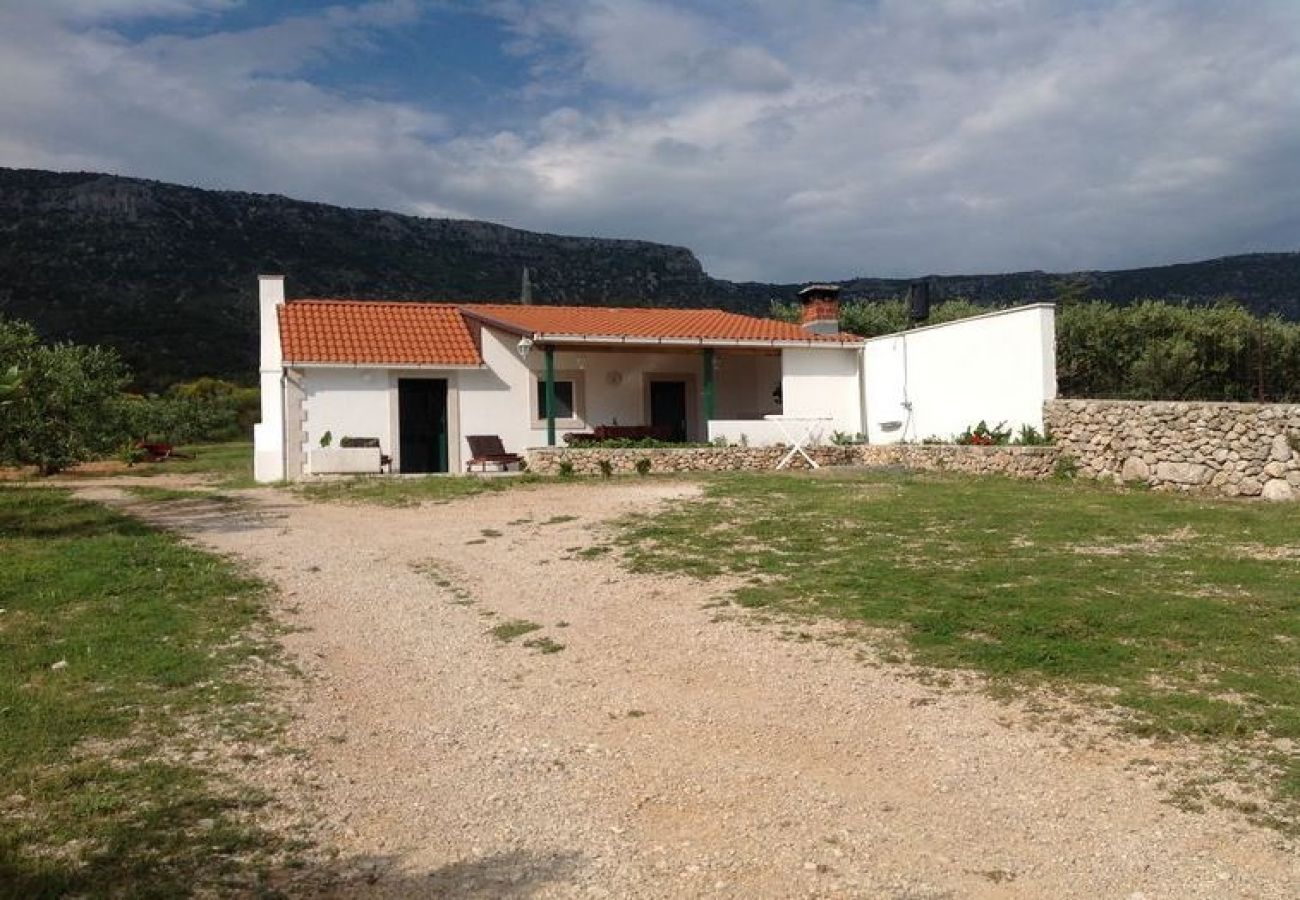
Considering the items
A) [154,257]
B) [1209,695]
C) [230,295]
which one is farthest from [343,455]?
[154,257]

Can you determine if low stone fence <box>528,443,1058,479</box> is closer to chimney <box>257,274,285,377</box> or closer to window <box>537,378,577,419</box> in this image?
window <box>537,378,577,419</box>

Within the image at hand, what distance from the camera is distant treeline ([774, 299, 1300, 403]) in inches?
963

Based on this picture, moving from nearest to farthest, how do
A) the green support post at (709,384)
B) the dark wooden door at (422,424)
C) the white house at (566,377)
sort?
the white house at (566,377), the dark wooden door at (422,424), the green support post at (709,384)

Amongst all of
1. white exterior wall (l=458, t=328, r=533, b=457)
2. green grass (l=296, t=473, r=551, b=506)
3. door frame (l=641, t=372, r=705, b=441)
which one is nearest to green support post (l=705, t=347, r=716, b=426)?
door frame (l=641, t=372, r=705, b=441)

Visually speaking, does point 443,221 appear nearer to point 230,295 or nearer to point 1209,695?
point 230,295

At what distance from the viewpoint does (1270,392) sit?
958 inches

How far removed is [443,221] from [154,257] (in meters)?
19.3

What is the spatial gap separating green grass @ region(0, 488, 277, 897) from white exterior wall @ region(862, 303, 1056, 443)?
13.3 meters

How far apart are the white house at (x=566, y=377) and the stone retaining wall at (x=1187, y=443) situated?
3.44 ft

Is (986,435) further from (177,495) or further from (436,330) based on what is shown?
(177,495)

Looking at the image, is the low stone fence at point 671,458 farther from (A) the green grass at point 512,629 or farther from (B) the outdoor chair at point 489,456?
(A) the green grass at point 512,629

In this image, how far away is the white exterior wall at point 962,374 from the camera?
17.1m

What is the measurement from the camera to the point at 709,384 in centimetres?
2097

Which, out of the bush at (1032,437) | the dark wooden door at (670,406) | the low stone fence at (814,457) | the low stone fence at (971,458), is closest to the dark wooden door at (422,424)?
the low stone fence at (814,457)
